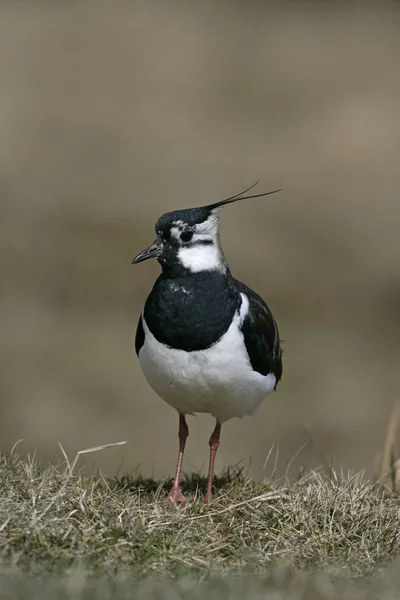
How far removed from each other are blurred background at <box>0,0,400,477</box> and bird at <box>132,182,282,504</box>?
13.8ft

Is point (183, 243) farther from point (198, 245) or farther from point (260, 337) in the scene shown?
point (260, 337)

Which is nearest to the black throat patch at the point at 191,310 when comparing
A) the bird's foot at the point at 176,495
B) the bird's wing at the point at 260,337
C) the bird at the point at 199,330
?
the bird at the point at 199,330

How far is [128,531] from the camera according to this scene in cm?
502

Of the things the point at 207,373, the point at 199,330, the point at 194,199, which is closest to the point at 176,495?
the point at 207,373

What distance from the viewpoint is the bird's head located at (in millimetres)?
5988

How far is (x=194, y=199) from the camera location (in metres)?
16.3

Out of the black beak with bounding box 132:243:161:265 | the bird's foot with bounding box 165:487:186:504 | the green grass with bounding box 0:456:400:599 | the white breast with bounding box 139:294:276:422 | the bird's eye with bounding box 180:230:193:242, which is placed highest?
the bird's eye with bounding box 180:230:193:242

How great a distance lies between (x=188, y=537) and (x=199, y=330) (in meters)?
1.20

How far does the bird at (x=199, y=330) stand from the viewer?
5.85 m

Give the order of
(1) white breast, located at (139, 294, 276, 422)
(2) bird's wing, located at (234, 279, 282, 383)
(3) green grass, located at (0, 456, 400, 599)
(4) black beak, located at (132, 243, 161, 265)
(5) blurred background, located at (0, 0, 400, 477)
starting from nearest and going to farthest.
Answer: (3) green grass, located at (0, 456, 400, 599) < (1) white breast, located at (139, 294, 276, 422) < (4) black beak, located at (132, 243, 161, 265) < (2) bird's wing, located at (234, 279, 282, 383) < (5) blurred background, located at (0, 0, 400, 477)

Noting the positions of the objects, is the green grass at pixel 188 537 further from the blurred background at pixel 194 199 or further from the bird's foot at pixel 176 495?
the blurred background at pixel 194 199

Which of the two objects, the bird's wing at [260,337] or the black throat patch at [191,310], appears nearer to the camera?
the black throat patch at [191,310]

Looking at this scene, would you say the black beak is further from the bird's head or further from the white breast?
the white breast

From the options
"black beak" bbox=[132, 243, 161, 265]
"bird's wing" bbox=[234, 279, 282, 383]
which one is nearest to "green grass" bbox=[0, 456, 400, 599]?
"bird's wing" bbox=[234, 279, 282, 383]
